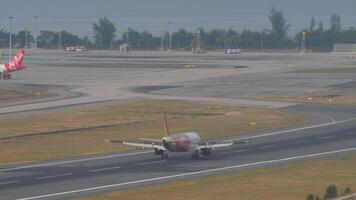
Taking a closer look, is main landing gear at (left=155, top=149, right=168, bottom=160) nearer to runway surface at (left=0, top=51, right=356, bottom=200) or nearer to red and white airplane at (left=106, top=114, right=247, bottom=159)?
red and white airplane at (left=106, top=114, right=247, bottom=159)

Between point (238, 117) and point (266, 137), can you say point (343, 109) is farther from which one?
point (266, 137)

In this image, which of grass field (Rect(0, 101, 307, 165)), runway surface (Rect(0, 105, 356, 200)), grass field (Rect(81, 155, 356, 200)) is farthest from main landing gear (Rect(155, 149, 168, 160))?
grass field (Rect(81, 155, 356, 200))

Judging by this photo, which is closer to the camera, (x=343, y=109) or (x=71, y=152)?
(x=71, y=152)

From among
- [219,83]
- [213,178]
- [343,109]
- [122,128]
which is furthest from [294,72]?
[213,178]

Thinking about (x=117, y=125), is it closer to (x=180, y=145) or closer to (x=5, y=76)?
(x=180, y=145)

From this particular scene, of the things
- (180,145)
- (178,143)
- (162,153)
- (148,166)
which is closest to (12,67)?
(162,153)

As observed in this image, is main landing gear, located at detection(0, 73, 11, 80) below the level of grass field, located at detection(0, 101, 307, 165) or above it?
below

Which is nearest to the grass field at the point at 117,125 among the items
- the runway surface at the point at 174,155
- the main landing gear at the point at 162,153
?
the runway surface at the point at 174,155

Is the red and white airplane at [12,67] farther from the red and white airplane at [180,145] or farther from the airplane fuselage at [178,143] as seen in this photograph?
the airplane fuselage at [178,143]

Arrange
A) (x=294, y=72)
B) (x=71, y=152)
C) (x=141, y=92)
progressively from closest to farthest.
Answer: (x=71, y=152) → (x=141, y=92) → (x=294, y=72)
